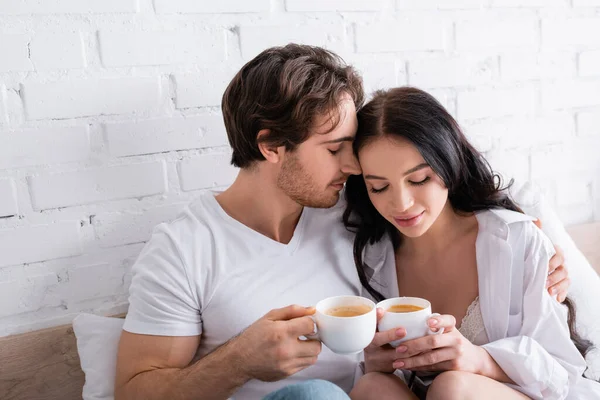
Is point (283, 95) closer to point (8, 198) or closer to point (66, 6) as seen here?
point (66, 6)

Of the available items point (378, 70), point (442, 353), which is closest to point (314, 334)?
point (442, 353)

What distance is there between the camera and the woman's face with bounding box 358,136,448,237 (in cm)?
125

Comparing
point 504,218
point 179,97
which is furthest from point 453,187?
point 179,97

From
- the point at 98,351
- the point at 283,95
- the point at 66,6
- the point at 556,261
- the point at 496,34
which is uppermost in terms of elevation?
the point at 66,6

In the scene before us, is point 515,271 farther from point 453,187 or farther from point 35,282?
point 35,282

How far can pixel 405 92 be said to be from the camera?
4.37 ft

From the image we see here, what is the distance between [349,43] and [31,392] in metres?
1.08

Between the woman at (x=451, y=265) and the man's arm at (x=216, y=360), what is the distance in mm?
156

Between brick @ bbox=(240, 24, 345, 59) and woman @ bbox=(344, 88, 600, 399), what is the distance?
290mm

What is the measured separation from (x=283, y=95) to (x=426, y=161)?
30 centimetres

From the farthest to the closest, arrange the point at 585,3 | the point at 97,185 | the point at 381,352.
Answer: the point at 585,3 → the point at 97,185 → the point at 381,352

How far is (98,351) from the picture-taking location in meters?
1.31

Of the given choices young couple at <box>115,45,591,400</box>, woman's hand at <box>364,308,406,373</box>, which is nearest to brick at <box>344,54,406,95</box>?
young couple at <box>115,45,591,400</box>

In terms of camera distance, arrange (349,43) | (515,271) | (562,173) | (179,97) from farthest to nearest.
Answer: (562,173) → (349,43) → (179,97) → (515,271)
